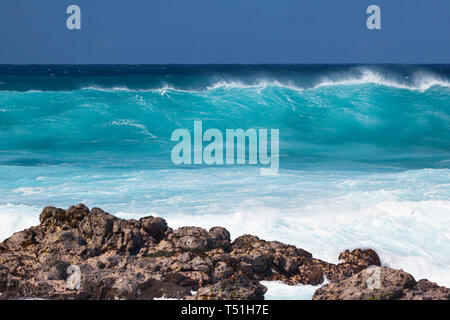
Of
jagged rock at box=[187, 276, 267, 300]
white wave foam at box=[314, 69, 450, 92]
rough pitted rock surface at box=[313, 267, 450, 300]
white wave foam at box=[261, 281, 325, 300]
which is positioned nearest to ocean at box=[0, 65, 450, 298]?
white wave foam at box=[314, 69, 450, 92]

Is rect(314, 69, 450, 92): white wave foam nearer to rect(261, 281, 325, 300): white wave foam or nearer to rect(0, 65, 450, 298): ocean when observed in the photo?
rect(0, 65, 450, 298): ocean

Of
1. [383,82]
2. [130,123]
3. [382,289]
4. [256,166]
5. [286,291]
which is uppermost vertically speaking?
[383,82]

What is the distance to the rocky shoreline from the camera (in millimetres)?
5434

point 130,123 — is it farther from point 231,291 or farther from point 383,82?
point 231,291

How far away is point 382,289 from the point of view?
5.31 metres

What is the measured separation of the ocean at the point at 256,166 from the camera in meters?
8.57

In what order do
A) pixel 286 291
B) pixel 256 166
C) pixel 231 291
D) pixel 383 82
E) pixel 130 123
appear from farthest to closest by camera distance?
pixel 383 82 → pixel 130 123 → pixel 256 166 → pixel 286 291 → pixel 231 291

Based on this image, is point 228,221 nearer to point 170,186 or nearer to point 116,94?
point 170,186

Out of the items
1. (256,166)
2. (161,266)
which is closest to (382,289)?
(161,266)

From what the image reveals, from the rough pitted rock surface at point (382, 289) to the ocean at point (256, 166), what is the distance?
1488 mm

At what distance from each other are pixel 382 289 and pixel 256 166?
8.82m

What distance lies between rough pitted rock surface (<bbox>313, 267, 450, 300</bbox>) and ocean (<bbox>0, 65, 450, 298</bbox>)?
149 centimetres

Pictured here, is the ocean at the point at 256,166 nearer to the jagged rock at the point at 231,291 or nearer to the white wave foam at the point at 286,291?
the white wave foam at the point at 286,291

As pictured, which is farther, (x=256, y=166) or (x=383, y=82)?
(x=383, y=82)
